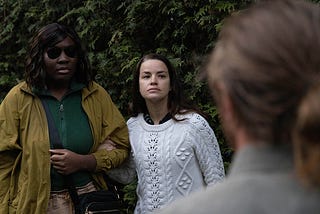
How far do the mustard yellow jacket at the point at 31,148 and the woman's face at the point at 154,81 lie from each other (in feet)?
0.91

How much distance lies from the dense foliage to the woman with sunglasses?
4.77 feet

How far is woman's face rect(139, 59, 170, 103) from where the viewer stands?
168 inches

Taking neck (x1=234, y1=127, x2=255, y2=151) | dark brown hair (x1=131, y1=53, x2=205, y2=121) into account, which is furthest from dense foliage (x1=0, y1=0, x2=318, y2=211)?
neck (x1=234, y1=127, x2=255, y2=151)

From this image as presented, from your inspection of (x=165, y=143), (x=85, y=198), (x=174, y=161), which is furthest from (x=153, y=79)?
(x=85, y=198)

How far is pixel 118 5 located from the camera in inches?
263

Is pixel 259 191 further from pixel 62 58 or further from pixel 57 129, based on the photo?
pixel 62 58

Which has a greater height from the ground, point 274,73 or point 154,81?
point 274,73

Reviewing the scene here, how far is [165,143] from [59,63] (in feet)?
2.56

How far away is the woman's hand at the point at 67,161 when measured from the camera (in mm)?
4035

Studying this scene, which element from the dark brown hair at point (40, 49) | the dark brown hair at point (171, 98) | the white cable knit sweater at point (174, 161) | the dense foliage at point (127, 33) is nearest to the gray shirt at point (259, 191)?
the white cable knit sweater at point (174, 161)

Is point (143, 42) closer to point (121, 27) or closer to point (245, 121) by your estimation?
point (121, 27)

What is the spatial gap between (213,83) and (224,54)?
0.08 meters

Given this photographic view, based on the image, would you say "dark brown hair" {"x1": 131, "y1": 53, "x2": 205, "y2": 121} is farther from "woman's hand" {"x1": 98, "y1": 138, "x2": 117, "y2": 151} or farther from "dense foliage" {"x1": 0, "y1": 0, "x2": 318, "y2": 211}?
"dense foliage" {"x1": 0, "y1": 0, "x2": 318, "y2": 211}

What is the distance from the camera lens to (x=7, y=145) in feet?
13.5
